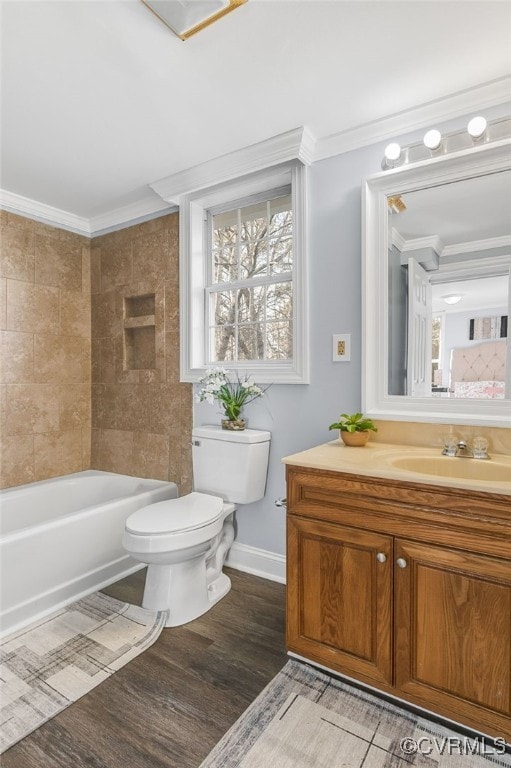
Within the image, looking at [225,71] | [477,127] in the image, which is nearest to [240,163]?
[225,71]

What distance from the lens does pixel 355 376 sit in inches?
77.9

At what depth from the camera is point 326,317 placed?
2055 mm

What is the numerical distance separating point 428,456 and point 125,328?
2.22 meters

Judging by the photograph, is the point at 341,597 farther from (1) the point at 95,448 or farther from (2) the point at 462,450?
(1) the point at 95,448

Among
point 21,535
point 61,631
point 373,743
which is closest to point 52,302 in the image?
point 21,535

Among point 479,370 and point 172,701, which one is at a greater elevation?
point 479,370

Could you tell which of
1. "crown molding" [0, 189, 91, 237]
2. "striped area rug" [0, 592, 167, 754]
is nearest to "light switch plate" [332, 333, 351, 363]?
"striped area rug" [0, 592, 167, 754]

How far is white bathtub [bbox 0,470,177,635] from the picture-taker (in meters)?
1.82

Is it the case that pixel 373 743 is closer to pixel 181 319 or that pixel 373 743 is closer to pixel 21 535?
pixel 21 535

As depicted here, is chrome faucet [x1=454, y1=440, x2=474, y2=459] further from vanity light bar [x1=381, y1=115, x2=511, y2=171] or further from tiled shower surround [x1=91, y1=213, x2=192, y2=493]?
tiled shower surround [x1=91, y1=213, x2=192, y2=493]

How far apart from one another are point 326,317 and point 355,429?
60cm

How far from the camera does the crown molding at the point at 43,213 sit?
263 cm

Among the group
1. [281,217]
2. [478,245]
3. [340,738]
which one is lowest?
[340,738]

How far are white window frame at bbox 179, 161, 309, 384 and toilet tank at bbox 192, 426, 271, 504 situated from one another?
13.7 inches
